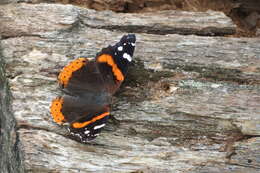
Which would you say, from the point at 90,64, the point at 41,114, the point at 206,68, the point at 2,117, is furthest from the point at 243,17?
the point at 2,117

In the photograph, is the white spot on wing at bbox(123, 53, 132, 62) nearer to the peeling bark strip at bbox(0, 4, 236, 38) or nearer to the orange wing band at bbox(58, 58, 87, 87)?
the orange wing band at bbox(58, 58, 87, 87)

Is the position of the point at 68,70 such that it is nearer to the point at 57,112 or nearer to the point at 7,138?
the point at 57,112

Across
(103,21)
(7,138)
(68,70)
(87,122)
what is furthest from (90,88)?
(7,138)

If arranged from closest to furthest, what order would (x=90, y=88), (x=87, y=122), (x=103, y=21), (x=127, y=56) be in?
(x=87, y=122) < (x=127, y=56) < (x=90, y=88) < (x=103, y=21)

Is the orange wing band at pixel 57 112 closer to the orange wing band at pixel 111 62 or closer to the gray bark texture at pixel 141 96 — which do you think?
the gray bark texture at pixel 141 96

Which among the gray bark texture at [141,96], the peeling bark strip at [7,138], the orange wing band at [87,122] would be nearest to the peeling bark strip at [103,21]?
the gray bark texture at [141,96]

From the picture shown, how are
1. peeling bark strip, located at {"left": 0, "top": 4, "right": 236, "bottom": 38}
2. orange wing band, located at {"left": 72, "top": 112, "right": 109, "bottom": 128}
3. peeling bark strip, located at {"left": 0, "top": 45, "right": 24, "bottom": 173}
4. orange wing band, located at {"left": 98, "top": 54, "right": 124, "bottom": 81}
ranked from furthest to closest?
peeling bark strip, located at {"left": 0, "top": 4, "right": 236, "bottom": 38} → orange wing band, located at {"left": 98, "top": 54, "right": 124, "bottom": 81} → peeling bark strip, located at {"left": 0, "top": 45, "right": 24, "bottom": 173} → orange wing band, located at {"left": 72, "top": 112, "right": 109, "bottom": 128}

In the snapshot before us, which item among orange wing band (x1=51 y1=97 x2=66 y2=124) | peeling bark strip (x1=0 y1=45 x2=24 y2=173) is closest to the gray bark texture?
peeling bark strip (x1=0 y1=45 x2=24 y2=173)
